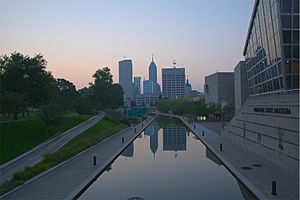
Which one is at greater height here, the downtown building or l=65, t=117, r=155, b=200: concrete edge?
the downtown building

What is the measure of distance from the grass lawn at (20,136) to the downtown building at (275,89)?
1996cm

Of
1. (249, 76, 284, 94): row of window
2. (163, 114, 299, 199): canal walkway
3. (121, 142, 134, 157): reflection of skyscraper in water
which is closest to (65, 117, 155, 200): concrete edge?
(121, 142, 134, 157): reflection of skyscraper in water

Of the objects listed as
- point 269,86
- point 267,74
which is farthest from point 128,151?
point 267,74

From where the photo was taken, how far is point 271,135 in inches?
944

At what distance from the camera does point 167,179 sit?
69.0 feet

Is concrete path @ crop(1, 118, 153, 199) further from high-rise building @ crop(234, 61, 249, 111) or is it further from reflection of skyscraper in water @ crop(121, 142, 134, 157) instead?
high-rise building @ crop(234, 61, 249, 111)

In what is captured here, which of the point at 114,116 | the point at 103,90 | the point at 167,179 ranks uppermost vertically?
the point at 103,90

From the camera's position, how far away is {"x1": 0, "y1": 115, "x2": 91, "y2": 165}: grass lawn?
24.6 m

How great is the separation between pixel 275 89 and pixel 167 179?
14.3 meters

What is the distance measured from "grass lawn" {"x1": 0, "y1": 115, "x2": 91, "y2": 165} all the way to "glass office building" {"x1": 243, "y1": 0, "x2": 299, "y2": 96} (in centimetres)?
2283

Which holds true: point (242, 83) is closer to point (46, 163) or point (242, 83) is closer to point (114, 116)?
point (114, 116)

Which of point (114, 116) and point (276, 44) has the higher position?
point (276, 44)

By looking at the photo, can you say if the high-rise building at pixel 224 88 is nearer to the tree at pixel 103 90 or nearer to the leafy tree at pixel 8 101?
the tree at pixel 103 90

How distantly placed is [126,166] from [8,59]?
23749 millimetres
